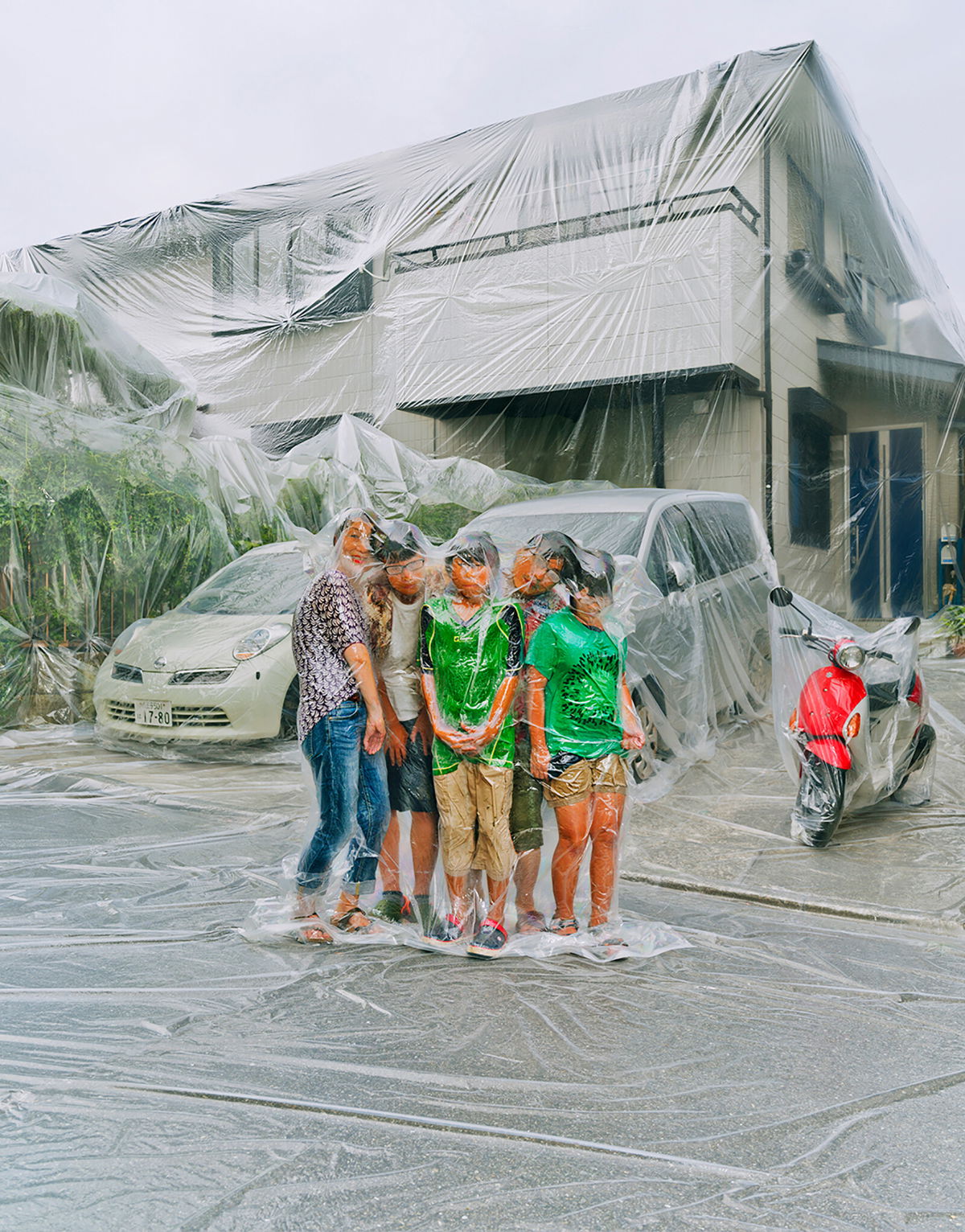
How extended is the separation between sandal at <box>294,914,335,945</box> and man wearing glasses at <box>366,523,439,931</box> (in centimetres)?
19

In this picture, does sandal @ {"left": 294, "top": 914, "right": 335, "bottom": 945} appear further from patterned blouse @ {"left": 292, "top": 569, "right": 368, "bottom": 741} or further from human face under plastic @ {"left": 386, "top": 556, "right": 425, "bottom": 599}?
human face under plastic @ {"left": 386, "top": 556, "right": 425, "bottom": 599}

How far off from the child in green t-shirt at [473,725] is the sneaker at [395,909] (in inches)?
6.7

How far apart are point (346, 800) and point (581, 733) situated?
819 millimetres

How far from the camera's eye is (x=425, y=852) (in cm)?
368

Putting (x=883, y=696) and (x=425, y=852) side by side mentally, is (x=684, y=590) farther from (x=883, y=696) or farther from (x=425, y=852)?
(x=425, y=852)

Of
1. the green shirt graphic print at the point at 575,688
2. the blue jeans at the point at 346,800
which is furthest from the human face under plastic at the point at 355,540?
the green shirt graphic print at the point at 575,688

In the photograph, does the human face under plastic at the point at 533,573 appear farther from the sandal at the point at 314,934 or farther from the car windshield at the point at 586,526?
the car windshield at the point at 586,526

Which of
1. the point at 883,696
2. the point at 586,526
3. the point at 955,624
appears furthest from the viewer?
the point at 955,624

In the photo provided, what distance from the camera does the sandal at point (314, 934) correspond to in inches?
142

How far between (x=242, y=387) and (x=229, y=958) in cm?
680

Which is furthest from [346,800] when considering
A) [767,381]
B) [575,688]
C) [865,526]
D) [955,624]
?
[955,624]

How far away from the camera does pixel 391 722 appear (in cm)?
374

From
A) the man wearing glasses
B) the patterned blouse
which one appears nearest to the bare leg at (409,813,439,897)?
the man wearing glasses

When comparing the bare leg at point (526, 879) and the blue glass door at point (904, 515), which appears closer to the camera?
the bare leg at point (526, 879)
